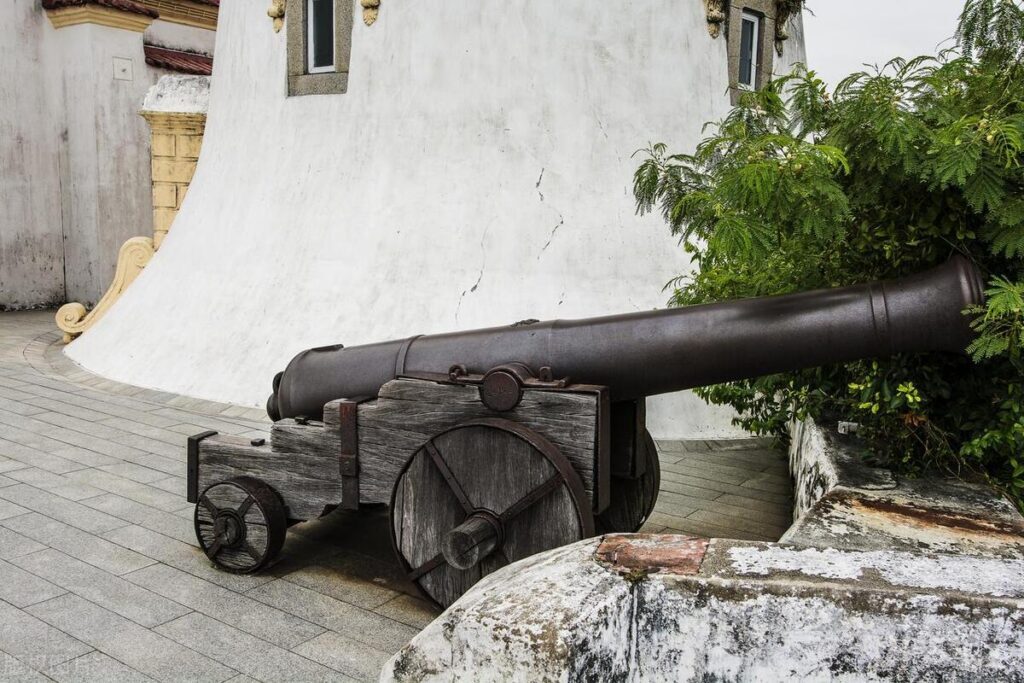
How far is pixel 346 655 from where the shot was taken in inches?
132

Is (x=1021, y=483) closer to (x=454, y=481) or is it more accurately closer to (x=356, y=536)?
(x=454, y=481)

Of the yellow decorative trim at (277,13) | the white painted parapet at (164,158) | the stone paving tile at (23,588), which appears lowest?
the stone paving tile at (23,588)

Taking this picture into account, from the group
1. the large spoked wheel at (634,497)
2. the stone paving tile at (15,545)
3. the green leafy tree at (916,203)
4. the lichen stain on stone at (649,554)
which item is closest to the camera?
the lichen stain on stone at (649,554)

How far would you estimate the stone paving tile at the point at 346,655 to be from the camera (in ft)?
10.6

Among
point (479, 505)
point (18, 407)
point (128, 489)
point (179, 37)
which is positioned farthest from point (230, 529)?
point (179, 37)

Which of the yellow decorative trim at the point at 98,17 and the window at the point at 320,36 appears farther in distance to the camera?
the yellow decorative trim at the point at 98,17

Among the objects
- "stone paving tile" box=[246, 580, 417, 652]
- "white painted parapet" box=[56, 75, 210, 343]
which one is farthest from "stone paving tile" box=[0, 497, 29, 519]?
"white painted parapet" box=[56, 75, 210, 343]

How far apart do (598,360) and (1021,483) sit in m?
1.44

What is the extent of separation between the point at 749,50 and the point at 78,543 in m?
5.63

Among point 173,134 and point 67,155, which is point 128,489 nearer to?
point 173,134

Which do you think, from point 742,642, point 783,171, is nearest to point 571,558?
point 742,642

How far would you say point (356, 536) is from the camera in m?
4.53

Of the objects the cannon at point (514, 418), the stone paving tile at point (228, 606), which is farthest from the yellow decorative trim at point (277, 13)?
the stone paving tile at point (228, 606)

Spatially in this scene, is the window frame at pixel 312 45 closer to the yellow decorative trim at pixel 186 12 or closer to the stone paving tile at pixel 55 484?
the stone paving tile at pixel 55 484
